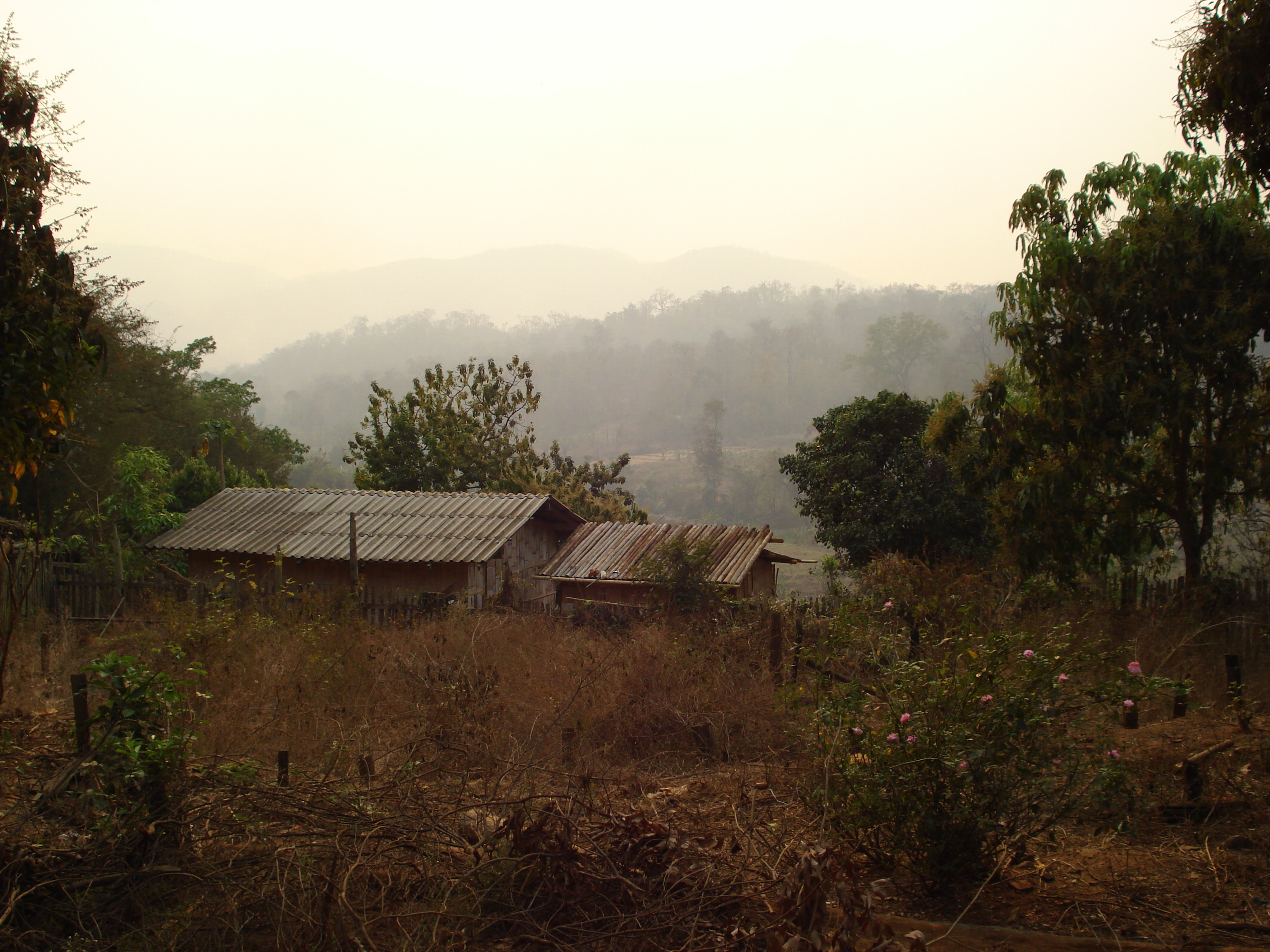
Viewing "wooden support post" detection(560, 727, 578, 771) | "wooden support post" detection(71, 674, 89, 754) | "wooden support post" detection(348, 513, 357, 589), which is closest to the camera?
"wooden support post" detection(71, 674, 89, 754)

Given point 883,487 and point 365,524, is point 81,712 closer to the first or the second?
point 365,524

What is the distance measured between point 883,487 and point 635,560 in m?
5.31

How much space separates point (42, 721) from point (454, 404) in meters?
21.8

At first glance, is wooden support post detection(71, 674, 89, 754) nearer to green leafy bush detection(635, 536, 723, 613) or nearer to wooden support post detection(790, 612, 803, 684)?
wooden support post detection(790, 612, 803, 684)

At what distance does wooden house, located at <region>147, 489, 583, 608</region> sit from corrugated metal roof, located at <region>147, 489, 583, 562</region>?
3 centimetres

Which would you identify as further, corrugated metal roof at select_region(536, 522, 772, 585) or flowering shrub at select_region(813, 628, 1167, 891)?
corrugated metal roof at select_region(536, 522, 772, 585)

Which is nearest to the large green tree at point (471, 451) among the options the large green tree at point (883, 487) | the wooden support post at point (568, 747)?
the large green tree at point (883, 487)

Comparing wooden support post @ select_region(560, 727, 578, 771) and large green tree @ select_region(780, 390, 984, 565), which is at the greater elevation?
large green tree @ select_region(780, 390, 984, 565)

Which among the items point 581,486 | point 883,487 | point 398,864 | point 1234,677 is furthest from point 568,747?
point 581,486

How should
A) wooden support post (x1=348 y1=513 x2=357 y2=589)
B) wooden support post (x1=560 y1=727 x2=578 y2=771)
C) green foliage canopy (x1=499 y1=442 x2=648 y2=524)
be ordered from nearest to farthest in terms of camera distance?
wooden support post (x1=560 y1=727 x2=578 y2=771), wooden support post (x1=348 y1=513 x2=357 y2=589), green foliage canopy (x1=499 y1=442 x2=648 y2=524)

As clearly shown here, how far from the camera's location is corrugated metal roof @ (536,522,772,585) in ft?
50.1

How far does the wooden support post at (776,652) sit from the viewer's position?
8438 millimetres

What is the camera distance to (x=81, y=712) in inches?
175

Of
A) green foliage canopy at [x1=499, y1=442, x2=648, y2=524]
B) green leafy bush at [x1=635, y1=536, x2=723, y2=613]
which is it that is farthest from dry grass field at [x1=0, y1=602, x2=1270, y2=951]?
green foliage canopy at [x1=499, y1=442, x2=648, y2=524]
